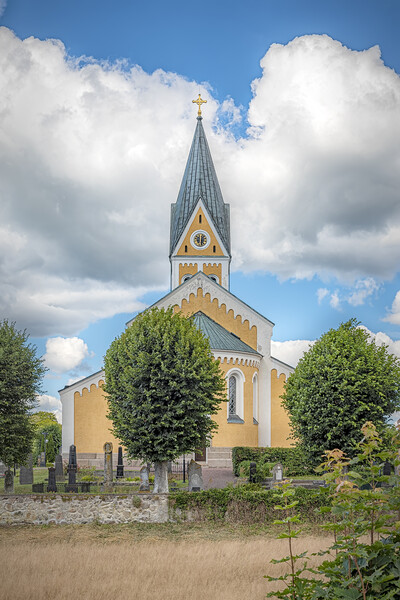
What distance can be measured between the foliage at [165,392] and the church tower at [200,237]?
2767 centimetres

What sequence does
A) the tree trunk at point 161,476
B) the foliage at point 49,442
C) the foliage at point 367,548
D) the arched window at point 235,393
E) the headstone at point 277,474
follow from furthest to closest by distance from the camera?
the foliage at point 49,442 < the arched window at point 235,393 < the headstone at point 277,474 < the tree trunk at point 161,476 < the foliage at point 367,548

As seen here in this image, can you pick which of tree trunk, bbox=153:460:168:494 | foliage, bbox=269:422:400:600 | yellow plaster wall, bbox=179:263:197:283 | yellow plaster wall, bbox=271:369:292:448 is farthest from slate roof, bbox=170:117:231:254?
foliage, bbox=269:422:400:600

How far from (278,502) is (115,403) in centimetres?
952

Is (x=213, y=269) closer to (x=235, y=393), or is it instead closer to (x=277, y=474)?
(x=235, y=393)

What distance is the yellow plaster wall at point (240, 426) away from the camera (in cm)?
3716

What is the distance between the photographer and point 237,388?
128ft

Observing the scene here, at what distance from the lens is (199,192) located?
53.1 meters

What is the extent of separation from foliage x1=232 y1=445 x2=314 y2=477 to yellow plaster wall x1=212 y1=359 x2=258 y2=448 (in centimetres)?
260

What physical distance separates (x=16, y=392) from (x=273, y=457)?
688 inches

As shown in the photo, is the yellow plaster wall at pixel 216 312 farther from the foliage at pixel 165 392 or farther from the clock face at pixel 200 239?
the foliage at pixel 165 392

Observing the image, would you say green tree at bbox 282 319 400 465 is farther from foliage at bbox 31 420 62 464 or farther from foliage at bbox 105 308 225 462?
foliage at bbox 31 420 62 464

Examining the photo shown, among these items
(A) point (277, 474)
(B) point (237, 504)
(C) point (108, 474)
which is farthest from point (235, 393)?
(B) point (237, 504)

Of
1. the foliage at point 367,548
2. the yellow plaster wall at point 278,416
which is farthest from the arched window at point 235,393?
the foliage at point 367,548

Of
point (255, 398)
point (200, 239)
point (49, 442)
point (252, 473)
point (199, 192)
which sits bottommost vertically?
point (49, 442)
